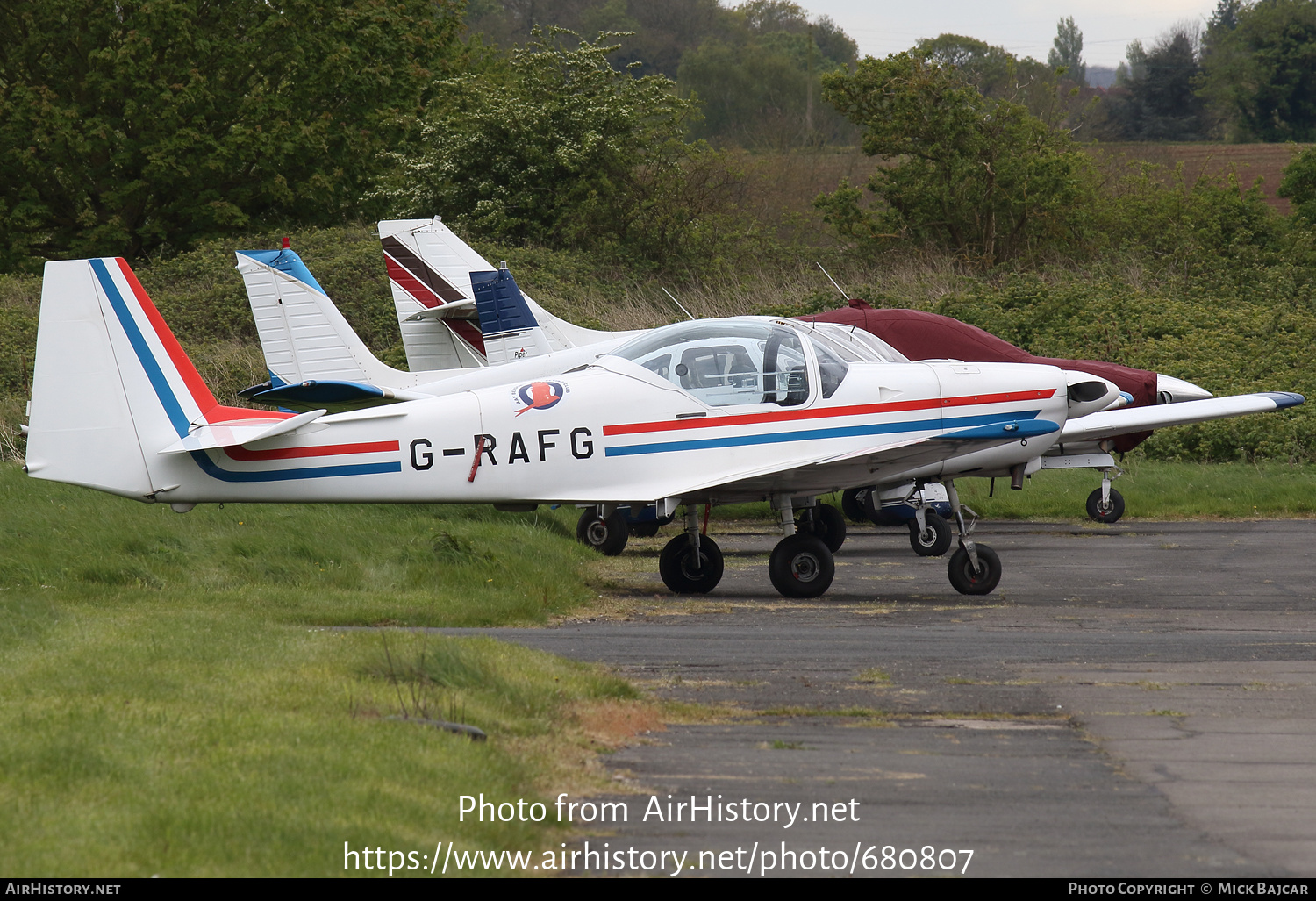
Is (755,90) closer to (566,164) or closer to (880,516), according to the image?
(566,164)

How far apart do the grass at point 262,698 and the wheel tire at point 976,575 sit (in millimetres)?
3228

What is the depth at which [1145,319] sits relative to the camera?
90.5 ft

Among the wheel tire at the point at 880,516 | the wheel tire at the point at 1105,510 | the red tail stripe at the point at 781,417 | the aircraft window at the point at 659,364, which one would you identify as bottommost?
the wheel tire at the point at 1105,510

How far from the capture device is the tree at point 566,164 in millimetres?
35594

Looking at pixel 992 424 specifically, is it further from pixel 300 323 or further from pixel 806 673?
pixel 300 323

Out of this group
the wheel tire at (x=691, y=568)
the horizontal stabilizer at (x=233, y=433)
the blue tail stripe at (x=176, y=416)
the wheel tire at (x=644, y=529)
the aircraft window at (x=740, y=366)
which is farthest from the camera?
the wheel tire at (x=644, y=529)

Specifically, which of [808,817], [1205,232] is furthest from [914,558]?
[1205,232]

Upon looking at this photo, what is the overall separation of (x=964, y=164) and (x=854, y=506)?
20690 millimetres

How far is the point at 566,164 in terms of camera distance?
35281 mm

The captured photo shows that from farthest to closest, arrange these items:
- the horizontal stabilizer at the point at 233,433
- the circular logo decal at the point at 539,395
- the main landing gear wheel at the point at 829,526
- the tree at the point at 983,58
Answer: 1. the tree at the point at 983,58
2. the main landing gear wheel at the point at 829,526
3. the circular logo decal at the point at 539,395
4. the horizontal stabilizer at the point at 233,433

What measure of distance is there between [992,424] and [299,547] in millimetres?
5932

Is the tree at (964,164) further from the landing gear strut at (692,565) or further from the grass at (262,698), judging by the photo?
the grass at (262,698)

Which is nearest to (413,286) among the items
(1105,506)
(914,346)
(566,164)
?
(914,346)

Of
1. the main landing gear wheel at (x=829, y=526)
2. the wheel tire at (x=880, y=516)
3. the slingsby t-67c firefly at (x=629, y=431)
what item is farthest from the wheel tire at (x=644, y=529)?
the slingsby t-67c firefly at (x=629, y=431)
